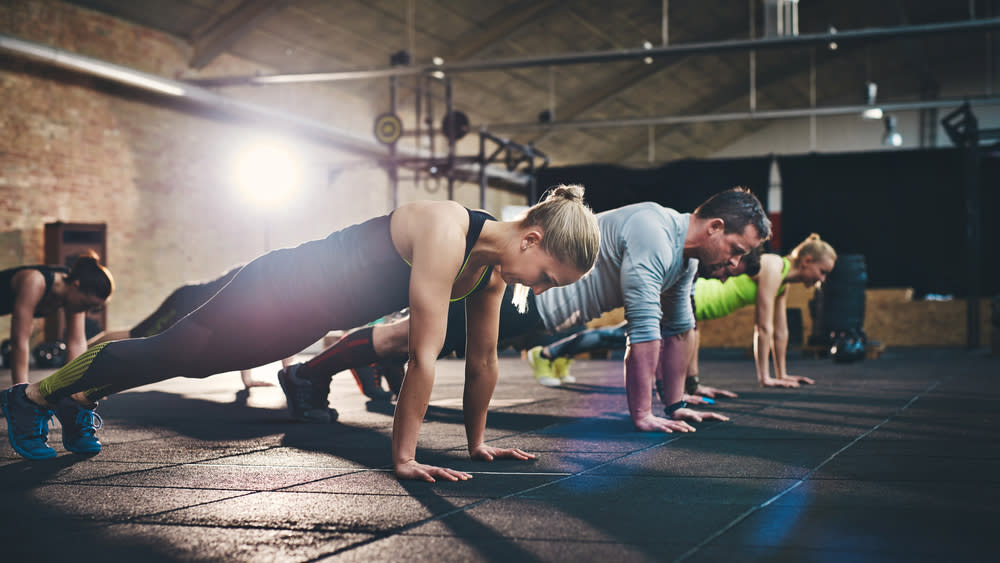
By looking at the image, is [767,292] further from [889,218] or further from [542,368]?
[889,218]

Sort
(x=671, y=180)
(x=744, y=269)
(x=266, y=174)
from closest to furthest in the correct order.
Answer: (x=744, y=269), (x=266, y=174), (x=671, y=180)

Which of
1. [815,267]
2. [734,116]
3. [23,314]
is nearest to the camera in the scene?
[23,314]

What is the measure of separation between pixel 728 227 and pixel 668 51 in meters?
7.90

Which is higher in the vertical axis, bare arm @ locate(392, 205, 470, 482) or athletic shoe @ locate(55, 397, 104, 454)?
bare arm @ locate(392, 205, 470, 482)

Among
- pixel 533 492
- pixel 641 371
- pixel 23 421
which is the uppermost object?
pixel 641 371

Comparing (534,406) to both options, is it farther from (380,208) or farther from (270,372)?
(380,208)

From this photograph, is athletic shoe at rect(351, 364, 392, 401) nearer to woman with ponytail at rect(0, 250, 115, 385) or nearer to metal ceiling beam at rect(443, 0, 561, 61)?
woman with ponytail at rect(0, 250, 115, 385)

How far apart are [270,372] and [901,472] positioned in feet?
21.2

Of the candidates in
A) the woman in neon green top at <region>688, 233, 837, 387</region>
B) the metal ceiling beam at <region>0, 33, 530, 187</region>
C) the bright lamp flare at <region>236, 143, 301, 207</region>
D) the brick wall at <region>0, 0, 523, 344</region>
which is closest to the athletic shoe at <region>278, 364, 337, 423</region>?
the woman in neon green top at <region>688, 233, 837, 387</region>

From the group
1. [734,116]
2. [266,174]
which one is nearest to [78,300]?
[266,174]

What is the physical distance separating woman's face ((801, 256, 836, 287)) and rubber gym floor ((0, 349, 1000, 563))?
1.41 metres

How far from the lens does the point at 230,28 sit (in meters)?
11.1

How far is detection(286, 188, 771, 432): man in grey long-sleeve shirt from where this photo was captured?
3338mm

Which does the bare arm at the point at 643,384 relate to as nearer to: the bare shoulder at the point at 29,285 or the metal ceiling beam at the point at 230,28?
the bare shoulder at the point at 29,285
